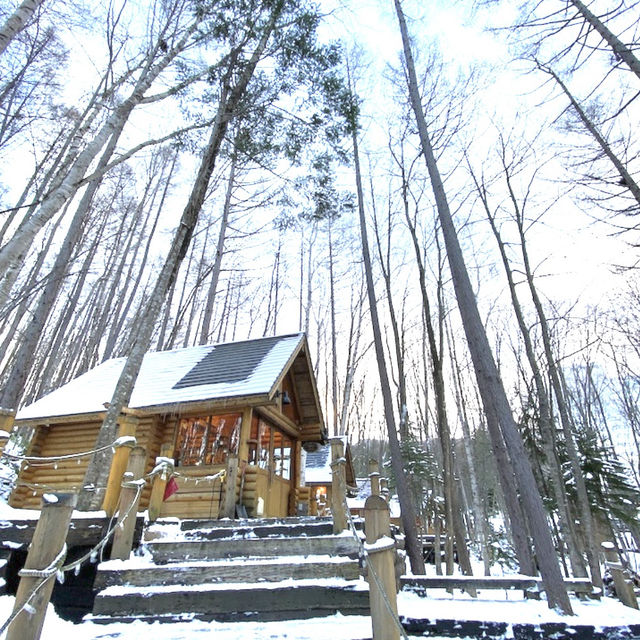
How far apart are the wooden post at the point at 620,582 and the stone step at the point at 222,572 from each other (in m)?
5.00

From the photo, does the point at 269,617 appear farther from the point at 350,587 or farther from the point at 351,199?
the point at 351,199

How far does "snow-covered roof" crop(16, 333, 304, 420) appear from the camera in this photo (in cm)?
830

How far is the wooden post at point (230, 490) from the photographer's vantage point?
22.9 feet

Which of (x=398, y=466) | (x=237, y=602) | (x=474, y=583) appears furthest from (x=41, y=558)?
(x=398, y=466)

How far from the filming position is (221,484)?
7730 mm

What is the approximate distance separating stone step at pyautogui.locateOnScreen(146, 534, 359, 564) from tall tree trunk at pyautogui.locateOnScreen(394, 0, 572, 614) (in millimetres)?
2185

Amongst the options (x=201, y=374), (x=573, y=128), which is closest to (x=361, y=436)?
(x=201, y=374)

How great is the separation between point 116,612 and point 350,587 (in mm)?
2320

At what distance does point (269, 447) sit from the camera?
9.41 metres

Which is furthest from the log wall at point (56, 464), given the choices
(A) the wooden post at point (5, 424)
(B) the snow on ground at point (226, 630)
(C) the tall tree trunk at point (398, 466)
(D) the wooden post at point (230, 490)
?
(C) the tall tree trunk at point (398, 466)

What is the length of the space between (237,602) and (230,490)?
11.6 ft

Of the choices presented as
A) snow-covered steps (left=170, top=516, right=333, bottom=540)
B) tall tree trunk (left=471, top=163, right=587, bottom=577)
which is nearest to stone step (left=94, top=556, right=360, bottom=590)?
snow-covered steps (left=170, top=516, right=333, bottom=540)

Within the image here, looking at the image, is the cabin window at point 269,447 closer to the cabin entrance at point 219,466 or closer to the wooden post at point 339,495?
the cabin entrance at point 219,466

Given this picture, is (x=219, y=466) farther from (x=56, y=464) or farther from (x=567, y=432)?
(x=567, y=432)
